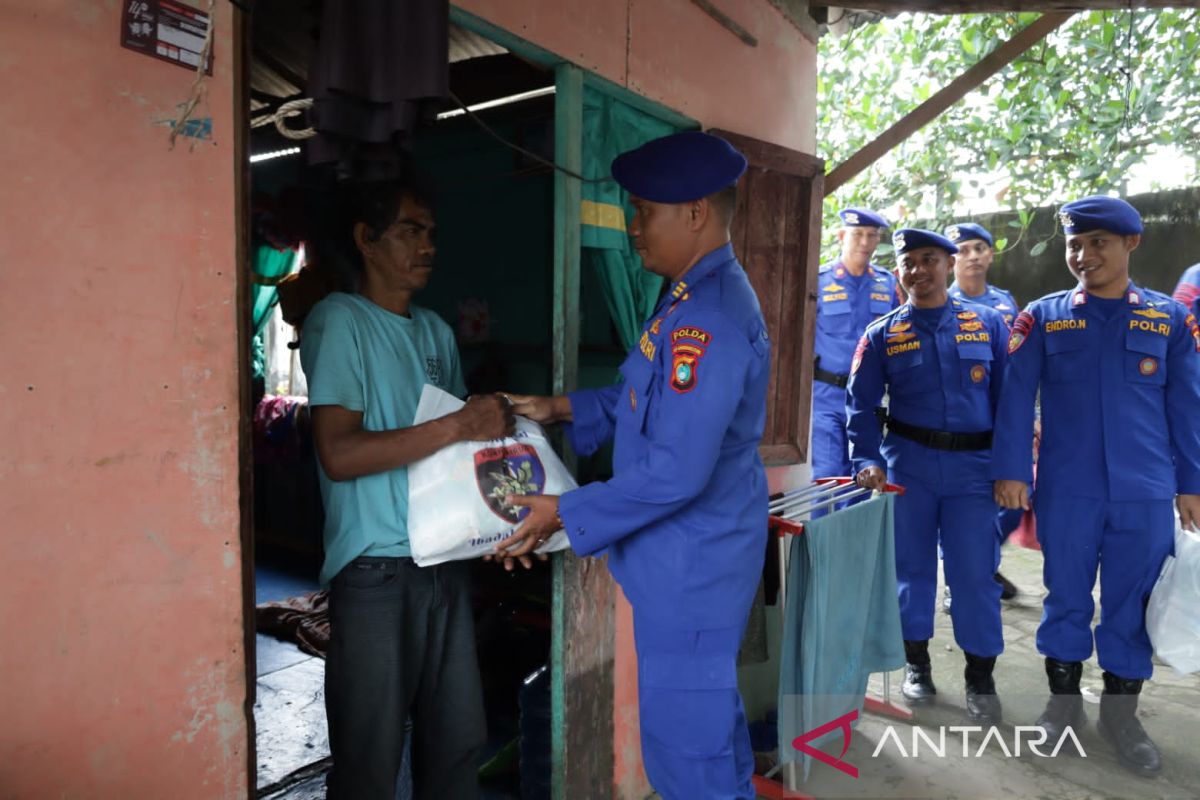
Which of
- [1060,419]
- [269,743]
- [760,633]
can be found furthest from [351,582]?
[1060,419]

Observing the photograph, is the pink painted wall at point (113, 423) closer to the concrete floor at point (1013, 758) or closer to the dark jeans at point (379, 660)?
the dark jeans at point (379, 660)

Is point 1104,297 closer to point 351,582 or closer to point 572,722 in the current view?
point 572,722

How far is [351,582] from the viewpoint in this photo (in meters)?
2.03

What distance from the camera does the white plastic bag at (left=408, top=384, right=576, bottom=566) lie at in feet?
6.35

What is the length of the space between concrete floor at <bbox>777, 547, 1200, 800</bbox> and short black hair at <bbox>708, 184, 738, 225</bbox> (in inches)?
99.8

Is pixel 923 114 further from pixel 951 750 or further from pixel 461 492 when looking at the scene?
pixel 461 492

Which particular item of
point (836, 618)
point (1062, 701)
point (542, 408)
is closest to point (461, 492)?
point (542, 408)

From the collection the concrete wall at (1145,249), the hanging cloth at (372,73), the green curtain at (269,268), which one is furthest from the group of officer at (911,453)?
the concrete wall at (1145,249)

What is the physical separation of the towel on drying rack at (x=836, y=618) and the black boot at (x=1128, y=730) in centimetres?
110

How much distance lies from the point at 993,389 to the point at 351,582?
340 cm

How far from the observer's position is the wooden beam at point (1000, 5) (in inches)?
148

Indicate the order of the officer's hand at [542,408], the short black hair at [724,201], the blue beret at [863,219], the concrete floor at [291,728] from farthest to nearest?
1. the blue beret at [863,219]
2. the concrete floor at [291,728]
3. the officer's hand at [542,408]
4. the short black hair at [724,201]

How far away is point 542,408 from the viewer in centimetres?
238

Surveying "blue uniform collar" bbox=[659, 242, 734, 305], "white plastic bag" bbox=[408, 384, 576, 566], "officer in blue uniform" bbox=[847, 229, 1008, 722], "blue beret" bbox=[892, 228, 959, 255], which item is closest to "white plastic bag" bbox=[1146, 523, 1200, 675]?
"officer in blue uniform" bbox=[847, 229, 1008, 722]
